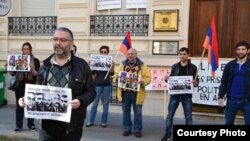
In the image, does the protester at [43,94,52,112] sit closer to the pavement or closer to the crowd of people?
the crowd of people

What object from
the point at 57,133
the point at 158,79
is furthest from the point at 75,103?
the point at 158,79

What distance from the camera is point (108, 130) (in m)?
8.28

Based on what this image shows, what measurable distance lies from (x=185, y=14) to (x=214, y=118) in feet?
8.76

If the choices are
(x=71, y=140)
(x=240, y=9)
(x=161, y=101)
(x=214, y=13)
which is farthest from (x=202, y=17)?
(x=71, y=140)

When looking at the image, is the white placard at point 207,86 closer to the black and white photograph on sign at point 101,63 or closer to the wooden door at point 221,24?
the wooden door at point 221,24

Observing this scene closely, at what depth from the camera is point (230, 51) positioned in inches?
362

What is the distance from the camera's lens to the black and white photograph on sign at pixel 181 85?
279 inches

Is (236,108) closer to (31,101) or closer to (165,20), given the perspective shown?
(31,101)

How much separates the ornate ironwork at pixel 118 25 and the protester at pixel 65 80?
6009 mm

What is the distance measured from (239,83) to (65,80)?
132 inches

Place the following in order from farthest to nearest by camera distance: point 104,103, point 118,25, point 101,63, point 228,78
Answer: point 118,25 < point 104,103 < point 101,63 < point 228,78

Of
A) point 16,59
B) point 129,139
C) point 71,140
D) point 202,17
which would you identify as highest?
point 202,17

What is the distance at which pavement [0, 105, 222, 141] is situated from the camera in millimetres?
7582

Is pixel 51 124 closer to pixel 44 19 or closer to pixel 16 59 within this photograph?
pixel 16 59
